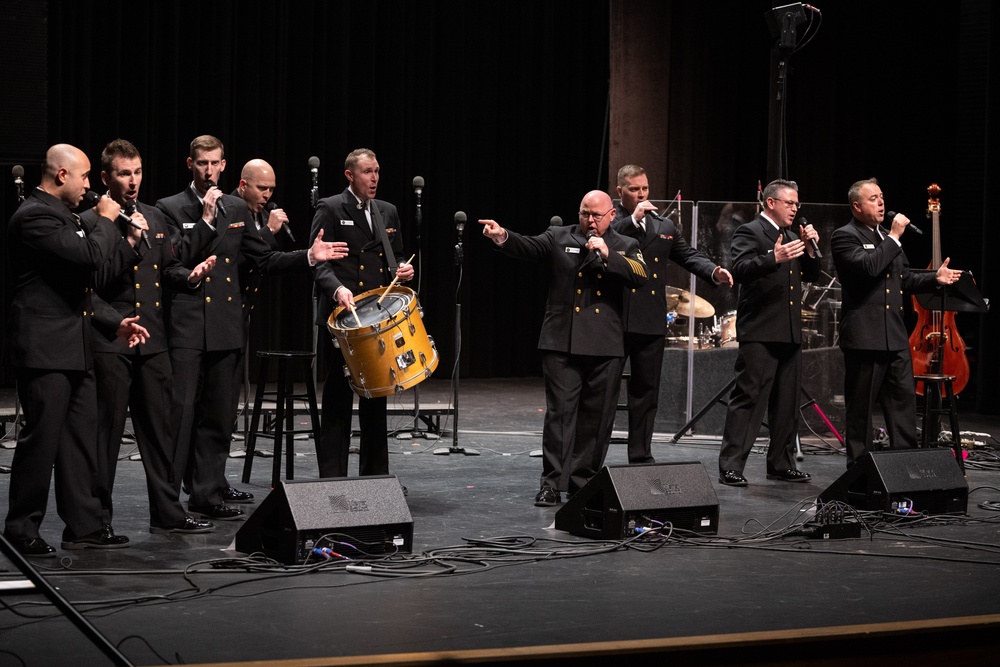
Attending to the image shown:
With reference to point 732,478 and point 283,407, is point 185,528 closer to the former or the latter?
point 283,407

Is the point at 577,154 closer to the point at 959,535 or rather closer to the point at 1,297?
the point at 1,297

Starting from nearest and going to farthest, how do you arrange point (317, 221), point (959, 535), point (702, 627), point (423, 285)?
point (702, 627)
point (959, 535)
point (317, 221)
point (423, 285)

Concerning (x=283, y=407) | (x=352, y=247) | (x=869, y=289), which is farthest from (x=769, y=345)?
(x=283, y=407)

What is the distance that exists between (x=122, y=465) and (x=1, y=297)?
352 cm

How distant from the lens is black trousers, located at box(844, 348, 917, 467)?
7.00 m

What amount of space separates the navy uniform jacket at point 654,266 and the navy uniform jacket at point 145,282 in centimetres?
251

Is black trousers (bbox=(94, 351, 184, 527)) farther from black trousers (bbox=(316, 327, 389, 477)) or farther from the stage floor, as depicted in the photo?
black trousers (bbox=(316, 327, 389, 477))

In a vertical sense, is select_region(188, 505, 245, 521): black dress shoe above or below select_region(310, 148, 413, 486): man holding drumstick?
below

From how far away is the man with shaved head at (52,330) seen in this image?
15.5 ft

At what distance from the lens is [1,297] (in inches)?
398

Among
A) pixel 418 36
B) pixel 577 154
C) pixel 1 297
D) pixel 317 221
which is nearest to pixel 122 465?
pixel 317 221

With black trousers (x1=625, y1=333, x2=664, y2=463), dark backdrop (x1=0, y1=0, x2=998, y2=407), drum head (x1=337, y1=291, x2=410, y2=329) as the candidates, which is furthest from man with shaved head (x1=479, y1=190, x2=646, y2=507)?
dark backdrop (x1=0, y1=0, x2=998, y2=407)

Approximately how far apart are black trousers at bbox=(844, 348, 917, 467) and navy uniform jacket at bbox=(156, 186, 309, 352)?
3.28 meters

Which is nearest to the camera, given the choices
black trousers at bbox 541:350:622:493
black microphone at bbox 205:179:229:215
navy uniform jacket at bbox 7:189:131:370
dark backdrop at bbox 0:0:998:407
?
navy uniform jacket at bbox 7:189:131:370
